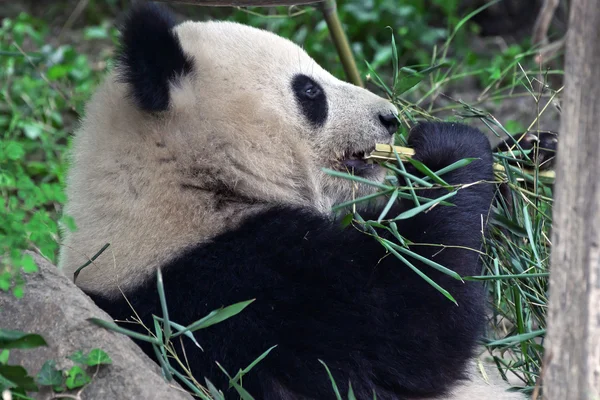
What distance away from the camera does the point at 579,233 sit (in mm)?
1967

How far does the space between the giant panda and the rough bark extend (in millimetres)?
243

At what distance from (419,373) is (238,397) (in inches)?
25.2

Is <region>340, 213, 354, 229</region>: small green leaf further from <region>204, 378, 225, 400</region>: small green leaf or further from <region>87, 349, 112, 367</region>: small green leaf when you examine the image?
<region>87, 349, 112, 367</region>: small green leaf

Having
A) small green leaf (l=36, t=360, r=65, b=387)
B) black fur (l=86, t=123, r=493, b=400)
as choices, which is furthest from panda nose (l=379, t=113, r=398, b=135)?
small green leaf (l=36, t=360, r=65, b=387)

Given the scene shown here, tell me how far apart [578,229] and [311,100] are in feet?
5.32

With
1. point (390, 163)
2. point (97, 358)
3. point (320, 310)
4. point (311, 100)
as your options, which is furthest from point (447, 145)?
point (97, 358)

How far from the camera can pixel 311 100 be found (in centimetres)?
337

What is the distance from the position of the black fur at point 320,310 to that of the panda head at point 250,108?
0.34m

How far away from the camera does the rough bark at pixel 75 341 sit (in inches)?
94.5

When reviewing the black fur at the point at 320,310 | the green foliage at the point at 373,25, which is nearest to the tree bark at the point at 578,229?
the black fur at the point at 320,310

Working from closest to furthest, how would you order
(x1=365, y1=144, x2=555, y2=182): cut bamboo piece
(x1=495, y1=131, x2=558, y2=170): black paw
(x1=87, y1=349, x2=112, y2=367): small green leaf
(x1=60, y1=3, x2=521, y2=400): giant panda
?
(x1=87, y1=349, x2=112, y2=367): small green leaf
(x1=60, y1=3, x2=521, y2=400): giant panda
(x1=365, y1=144, x2=555, y2=182): cut bamboo piece
(x1=495, y1=131, x2=558, y2=170): black paw

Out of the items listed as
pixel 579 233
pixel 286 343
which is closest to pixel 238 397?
pixel 286 343

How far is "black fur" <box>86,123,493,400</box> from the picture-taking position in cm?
273

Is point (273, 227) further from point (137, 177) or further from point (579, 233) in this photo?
point (579, 233)
